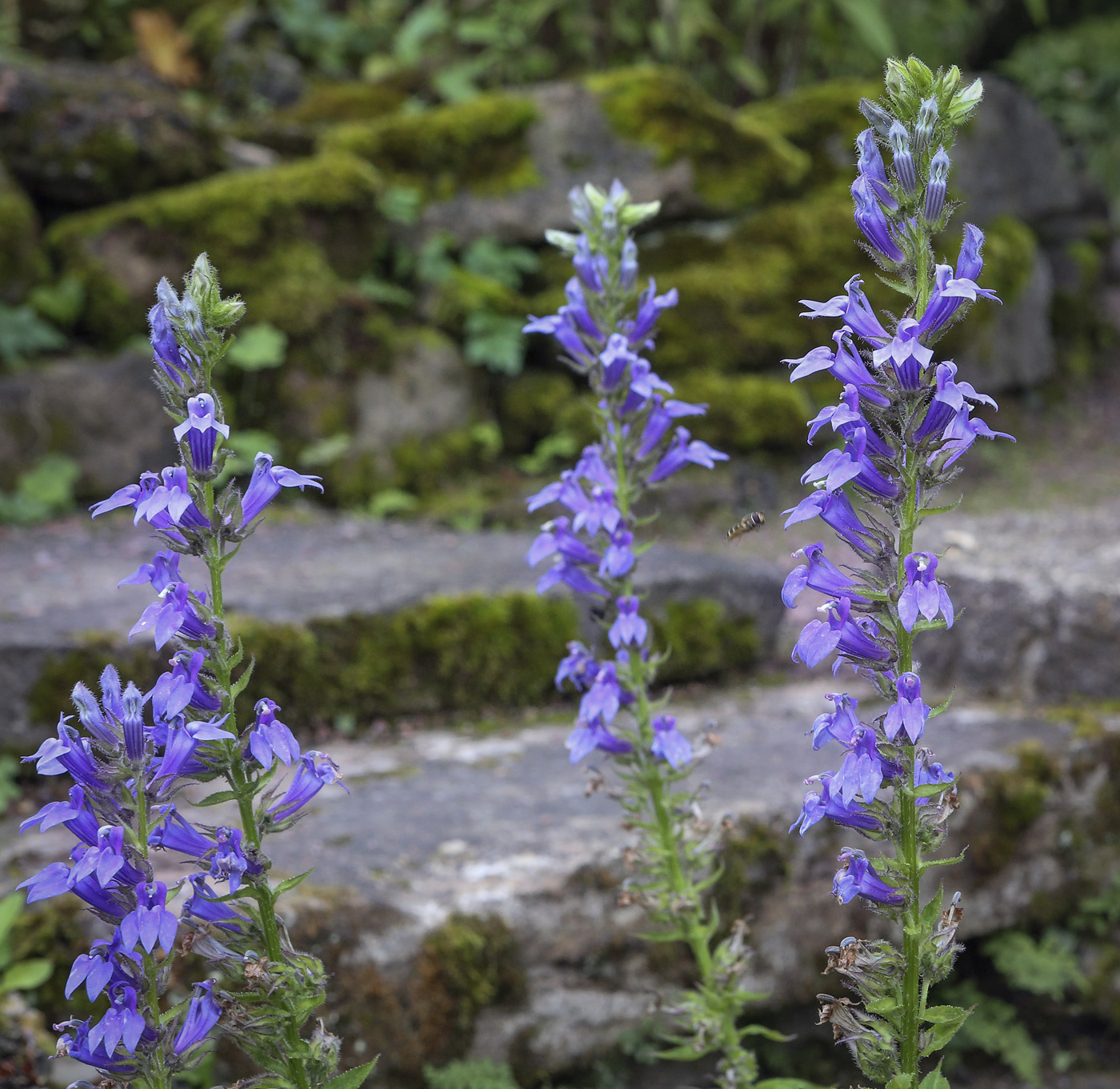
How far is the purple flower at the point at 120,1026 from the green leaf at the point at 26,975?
56.2 inches

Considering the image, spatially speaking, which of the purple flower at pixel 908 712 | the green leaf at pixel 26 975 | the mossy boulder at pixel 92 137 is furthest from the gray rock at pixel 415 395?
the purple flower at pixel 908 712

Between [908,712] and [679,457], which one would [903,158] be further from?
[679,457]

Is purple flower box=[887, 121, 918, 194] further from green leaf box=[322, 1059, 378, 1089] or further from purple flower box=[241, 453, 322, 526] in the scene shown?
green leaf box=[322, 1059, 378, 1089]

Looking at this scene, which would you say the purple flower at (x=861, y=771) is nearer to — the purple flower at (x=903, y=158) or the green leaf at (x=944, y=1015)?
the green leaf at (x=944, y=1015)

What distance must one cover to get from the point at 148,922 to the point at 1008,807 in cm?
365

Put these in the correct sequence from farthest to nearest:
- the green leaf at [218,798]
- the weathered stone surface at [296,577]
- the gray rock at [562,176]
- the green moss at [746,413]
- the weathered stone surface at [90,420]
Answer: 1. the gray rock at [562,176]
2. the green moss at [746,413]
3. the weathered stone surface at [90,420]
4. the weathered stone surface at [296,577]
5. the green leaf at [218,798]

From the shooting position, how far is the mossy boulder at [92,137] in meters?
7.46

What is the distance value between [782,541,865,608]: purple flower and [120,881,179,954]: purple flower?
3.99 feet

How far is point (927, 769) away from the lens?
73.7 inches

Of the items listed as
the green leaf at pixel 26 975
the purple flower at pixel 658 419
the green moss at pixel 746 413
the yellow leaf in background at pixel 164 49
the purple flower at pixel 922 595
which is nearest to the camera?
the purple flower at pixel 922 595

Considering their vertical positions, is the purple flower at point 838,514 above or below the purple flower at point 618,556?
above

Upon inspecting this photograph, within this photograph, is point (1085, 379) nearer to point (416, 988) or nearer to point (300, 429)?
point (300, 429)

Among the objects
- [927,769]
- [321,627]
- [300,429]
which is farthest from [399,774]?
[300,429]

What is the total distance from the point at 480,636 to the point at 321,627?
82 centimetres
